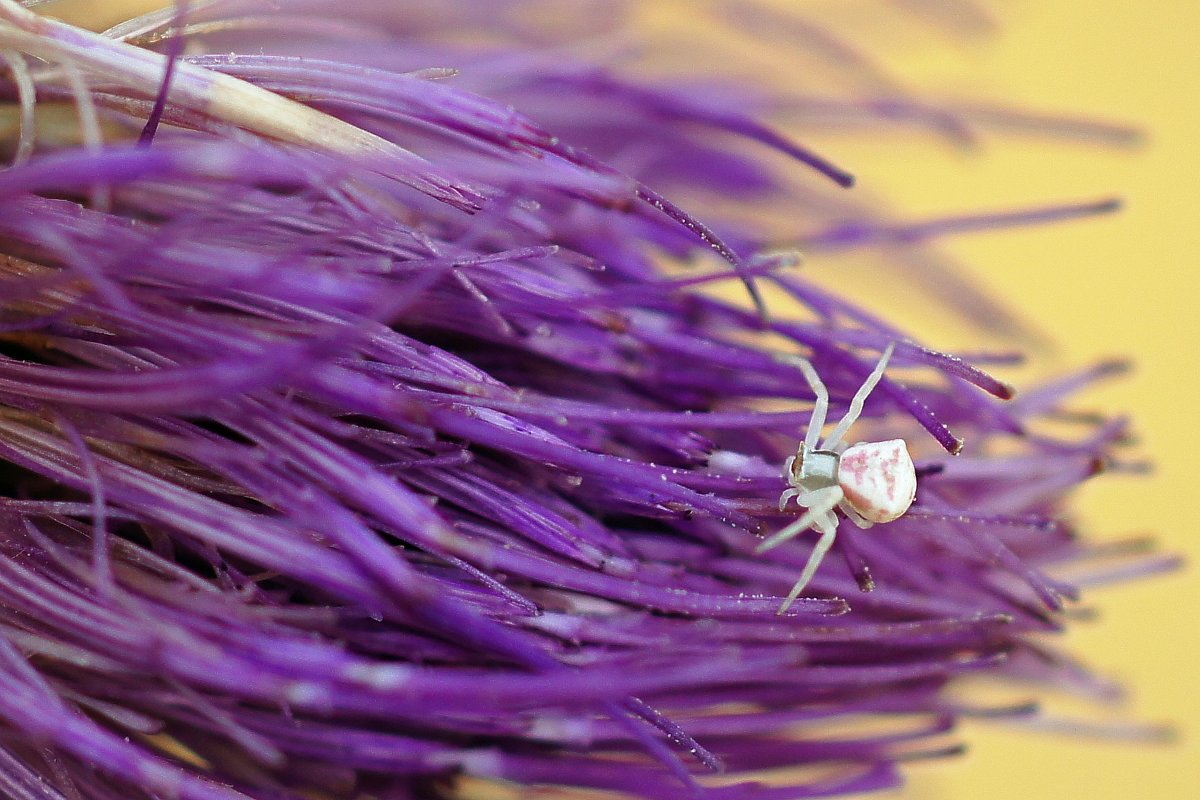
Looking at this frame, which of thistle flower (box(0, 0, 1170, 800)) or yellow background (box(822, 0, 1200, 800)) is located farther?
yellow background (box(822, 0, 1200, 800))

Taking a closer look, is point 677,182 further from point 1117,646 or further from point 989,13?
point 1117,646

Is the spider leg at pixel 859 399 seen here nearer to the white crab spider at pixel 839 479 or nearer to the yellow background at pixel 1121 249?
the white crab spider at pixel 839 479

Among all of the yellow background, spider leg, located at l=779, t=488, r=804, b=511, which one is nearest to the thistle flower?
spider leg, located at l=779, t=488, r=804, b=511

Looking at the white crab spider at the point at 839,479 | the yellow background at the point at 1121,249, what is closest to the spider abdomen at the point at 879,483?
the white crab spider at the point at 839,479

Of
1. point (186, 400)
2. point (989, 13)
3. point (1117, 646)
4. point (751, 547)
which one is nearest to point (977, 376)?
point (751, 547)

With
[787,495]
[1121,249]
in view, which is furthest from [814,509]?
[1121,249]

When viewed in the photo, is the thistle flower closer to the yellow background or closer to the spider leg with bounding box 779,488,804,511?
the spider leg with bounding box 779,488,804,511
